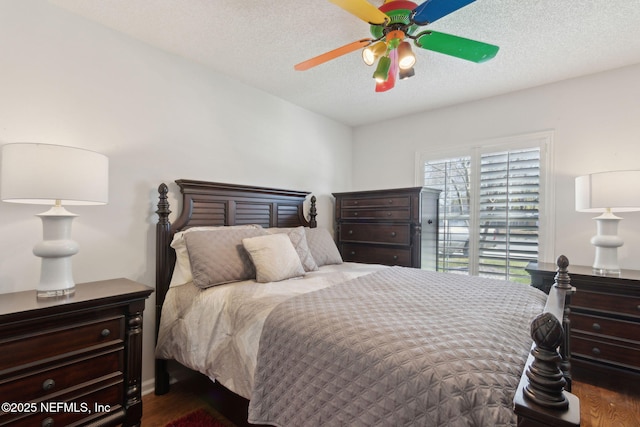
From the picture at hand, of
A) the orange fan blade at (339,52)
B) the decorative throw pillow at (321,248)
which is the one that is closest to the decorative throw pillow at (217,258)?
the decorative throw pillow at (321,248)

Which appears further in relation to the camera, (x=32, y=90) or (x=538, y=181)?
(x=538, y=181)

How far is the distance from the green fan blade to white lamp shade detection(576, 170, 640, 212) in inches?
55.2

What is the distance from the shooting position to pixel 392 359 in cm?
100

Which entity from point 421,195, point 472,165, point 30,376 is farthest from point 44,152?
point 472,165

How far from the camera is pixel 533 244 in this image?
2.85 meters

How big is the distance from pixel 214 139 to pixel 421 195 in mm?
2024

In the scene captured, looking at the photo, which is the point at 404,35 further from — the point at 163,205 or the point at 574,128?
the point at 574,128

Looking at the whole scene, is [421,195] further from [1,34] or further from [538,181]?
[1,34]

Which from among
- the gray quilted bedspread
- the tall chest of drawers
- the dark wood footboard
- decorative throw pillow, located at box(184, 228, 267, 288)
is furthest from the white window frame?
the dark wood footboard

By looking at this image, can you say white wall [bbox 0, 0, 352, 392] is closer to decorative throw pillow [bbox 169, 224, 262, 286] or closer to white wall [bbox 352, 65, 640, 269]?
decorative throw pillow [bbox 169, 224, 262, 286]

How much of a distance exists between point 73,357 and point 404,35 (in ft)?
7.65

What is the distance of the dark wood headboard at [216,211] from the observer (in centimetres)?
214

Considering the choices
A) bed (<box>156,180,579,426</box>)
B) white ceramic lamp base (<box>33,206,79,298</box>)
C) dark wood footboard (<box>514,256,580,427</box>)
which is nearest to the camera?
dark wood footboard (<box>514,256,580,427</box>)

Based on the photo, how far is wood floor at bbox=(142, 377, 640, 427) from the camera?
5.52 ft
